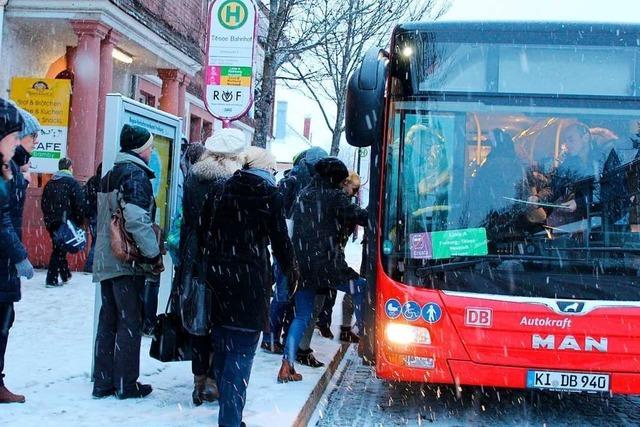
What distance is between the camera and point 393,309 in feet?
18.9

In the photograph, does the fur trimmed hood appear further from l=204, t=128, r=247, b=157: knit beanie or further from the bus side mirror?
the bus side mirror

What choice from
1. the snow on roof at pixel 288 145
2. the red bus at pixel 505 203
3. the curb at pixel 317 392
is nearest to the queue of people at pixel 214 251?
the curb at pixel 317 392

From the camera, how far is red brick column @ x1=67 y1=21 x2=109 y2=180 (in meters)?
14.0

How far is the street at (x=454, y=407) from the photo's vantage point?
241 inches

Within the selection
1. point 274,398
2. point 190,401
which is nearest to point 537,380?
point 274,398

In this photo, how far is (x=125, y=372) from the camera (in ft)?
17.8

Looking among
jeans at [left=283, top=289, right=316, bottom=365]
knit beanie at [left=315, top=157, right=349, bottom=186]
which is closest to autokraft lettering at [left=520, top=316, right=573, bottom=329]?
jeans at [left=283, top=289, right=316, bottom=365]

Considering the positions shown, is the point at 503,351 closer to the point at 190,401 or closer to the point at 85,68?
the point at 190,401

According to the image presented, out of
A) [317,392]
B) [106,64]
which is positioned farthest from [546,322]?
[106,64]

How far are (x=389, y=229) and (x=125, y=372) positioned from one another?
2.13 meters

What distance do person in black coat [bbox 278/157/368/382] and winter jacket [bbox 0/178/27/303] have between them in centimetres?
236

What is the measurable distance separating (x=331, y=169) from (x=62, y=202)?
603 cm

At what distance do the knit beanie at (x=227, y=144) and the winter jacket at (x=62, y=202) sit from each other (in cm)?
657

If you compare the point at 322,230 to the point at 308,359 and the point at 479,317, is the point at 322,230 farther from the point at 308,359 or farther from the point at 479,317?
the point at 479,317
